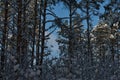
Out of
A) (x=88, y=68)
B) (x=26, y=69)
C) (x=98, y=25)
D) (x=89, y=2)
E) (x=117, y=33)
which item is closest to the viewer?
(x=26, y=69)

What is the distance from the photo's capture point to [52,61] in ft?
26.5

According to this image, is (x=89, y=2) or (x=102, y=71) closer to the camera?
(x=102, y=71)

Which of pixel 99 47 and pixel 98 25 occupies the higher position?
pixel 98 25

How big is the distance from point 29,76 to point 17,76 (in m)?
0.25

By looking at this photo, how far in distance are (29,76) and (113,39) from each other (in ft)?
132

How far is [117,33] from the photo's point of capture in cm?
4341

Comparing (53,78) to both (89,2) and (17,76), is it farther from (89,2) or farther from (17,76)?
(89,2)

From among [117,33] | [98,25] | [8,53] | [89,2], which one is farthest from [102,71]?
[98,25]

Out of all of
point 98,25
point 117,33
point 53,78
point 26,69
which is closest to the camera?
point 26,69

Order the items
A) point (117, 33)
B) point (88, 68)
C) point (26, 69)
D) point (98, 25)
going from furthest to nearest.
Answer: point (98, 25) → point (117, 33) → point (88, 68) → point (26, 69)

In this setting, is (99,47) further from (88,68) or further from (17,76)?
(17,76)

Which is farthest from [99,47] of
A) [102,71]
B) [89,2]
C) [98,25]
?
[102,71]

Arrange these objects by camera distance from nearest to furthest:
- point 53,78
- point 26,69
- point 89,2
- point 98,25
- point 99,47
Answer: point 26,69
point 53,78
point 89,2
point 98,25
point 99,47

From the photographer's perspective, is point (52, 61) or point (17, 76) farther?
point (52, 61)
